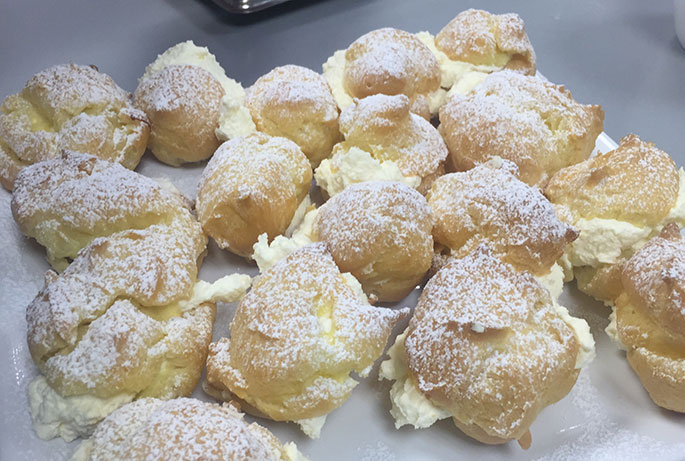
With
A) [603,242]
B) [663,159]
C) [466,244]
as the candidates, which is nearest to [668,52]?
[663,159]

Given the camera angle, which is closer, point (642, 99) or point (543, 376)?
point (543, 376)

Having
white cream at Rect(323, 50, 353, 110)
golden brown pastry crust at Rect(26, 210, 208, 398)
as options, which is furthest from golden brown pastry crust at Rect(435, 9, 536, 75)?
golden brown pastry crust at Rect(26, 210, 208, 398)

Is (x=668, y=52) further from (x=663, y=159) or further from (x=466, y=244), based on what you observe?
(x=466, y=244)

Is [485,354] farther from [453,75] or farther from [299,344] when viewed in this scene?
[453,75]

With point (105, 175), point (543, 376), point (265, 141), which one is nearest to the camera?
point (543, 376)

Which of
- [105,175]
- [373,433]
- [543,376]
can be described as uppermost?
[105,175]

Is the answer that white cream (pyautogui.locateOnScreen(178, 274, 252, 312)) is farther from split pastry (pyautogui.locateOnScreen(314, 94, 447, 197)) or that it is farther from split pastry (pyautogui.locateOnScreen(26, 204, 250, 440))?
split pastry (pyautogui.locateOnScreen(314, 94, 447, 197))

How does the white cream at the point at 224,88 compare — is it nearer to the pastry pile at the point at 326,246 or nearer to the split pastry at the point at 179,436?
the pastry pile at the point at 326,246

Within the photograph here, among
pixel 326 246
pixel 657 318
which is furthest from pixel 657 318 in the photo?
pixel 326 246

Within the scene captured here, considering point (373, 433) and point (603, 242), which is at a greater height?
point (603, 242)
